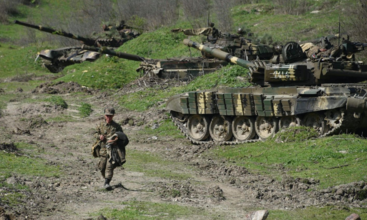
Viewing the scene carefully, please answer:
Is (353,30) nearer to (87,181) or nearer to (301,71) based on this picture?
(301,71)

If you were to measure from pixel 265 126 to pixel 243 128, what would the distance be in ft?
2.92

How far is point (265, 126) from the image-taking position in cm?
1745

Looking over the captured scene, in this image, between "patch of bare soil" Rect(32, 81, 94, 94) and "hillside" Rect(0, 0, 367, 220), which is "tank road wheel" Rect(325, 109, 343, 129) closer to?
"hillside" Rect(0, 0, 367, 220)

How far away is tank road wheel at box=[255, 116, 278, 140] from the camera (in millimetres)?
17078

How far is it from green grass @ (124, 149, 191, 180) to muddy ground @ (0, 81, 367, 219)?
0.57 feet

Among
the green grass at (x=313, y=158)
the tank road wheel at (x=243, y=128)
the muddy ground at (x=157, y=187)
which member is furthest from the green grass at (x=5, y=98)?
the green grass at (x=313, y=158)

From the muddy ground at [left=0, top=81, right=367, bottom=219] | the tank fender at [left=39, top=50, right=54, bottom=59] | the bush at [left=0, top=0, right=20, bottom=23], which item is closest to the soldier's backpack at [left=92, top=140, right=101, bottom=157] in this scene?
the muddy ground at [left=0, top=81, right=367, bottom=219]

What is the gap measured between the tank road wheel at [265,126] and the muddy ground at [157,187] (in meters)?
1.60

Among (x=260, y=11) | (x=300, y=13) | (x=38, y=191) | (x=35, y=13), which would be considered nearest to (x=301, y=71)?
(x=38, y=191)

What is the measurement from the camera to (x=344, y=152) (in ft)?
44.7

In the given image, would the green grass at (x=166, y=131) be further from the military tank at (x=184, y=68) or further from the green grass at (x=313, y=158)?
the military tank at (x=184, y=68)

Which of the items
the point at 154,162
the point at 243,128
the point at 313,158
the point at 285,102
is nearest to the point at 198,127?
the point at 243,128

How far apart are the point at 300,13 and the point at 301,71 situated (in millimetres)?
24948

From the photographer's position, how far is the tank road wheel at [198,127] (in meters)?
18.8
